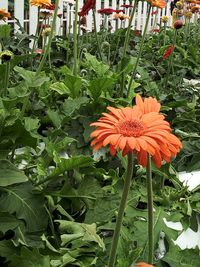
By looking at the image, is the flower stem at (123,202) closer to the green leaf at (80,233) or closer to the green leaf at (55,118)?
the green leaf at (80,233)

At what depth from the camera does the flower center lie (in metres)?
0.85

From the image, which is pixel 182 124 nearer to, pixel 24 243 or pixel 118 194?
pixel 118 194

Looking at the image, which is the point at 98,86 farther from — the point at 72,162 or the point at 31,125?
the point at 72,162

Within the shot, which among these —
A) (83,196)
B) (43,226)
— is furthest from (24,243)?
(83,196)

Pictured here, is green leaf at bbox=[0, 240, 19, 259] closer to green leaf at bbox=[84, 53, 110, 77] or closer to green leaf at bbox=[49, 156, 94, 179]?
green leaf at bbox=[49, 156, 94, 179]

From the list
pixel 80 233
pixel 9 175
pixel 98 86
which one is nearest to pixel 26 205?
pixel 9 175

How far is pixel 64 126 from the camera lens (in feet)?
5.91

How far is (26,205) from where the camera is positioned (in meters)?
1.29

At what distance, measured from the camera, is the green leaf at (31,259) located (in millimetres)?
1078

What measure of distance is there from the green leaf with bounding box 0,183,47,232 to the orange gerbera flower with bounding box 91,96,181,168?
0.42m

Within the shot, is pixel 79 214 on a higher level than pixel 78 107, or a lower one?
lower

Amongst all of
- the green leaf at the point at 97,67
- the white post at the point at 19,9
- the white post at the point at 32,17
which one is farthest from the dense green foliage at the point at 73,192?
the white post at the point at 32,17

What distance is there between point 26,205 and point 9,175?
8 centimetres

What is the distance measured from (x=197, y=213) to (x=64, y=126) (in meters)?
0.53
